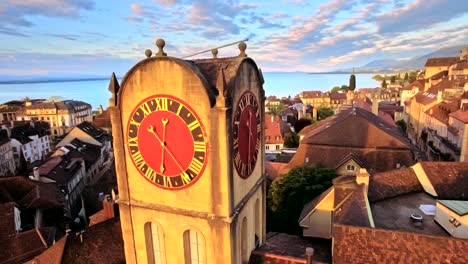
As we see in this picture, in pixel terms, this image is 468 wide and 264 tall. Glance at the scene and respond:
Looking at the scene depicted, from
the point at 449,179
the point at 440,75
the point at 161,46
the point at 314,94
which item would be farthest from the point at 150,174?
the point at 314,94

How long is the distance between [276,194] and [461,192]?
15.5 metres

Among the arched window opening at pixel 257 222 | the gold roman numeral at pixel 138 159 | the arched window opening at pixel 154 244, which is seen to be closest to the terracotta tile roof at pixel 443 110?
the arched window opening at pixel 257 222

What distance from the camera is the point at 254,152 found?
48.9ft

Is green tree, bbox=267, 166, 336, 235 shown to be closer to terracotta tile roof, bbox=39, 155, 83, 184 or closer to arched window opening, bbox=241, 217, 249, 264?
arched window opening, bbox=241, 217, 249, 264

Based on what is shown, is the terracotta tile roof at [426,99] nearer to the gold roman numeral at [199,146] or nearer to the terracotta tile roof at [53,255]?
the gold roman numeral at [199,146]

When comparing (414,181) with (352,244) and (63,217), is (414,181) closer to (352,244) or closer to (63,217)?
(352,244)

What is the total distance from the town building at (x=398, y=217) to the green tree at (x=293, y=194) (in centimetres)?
564

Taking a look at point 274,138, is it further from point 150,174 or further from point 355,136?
point 150,174

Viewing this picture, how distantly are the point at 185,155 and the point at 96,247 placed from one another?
14091 mm

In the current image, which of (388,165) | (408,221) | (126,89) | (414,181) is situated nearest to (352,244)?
(408,221)

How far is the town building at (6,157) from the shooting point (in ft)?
218

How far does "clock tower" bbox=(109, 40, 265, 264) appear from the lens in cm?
1166

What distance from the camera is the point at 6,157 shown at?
2702 inches

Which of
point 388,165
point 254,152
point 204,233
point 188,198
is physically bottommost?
point 388,165
